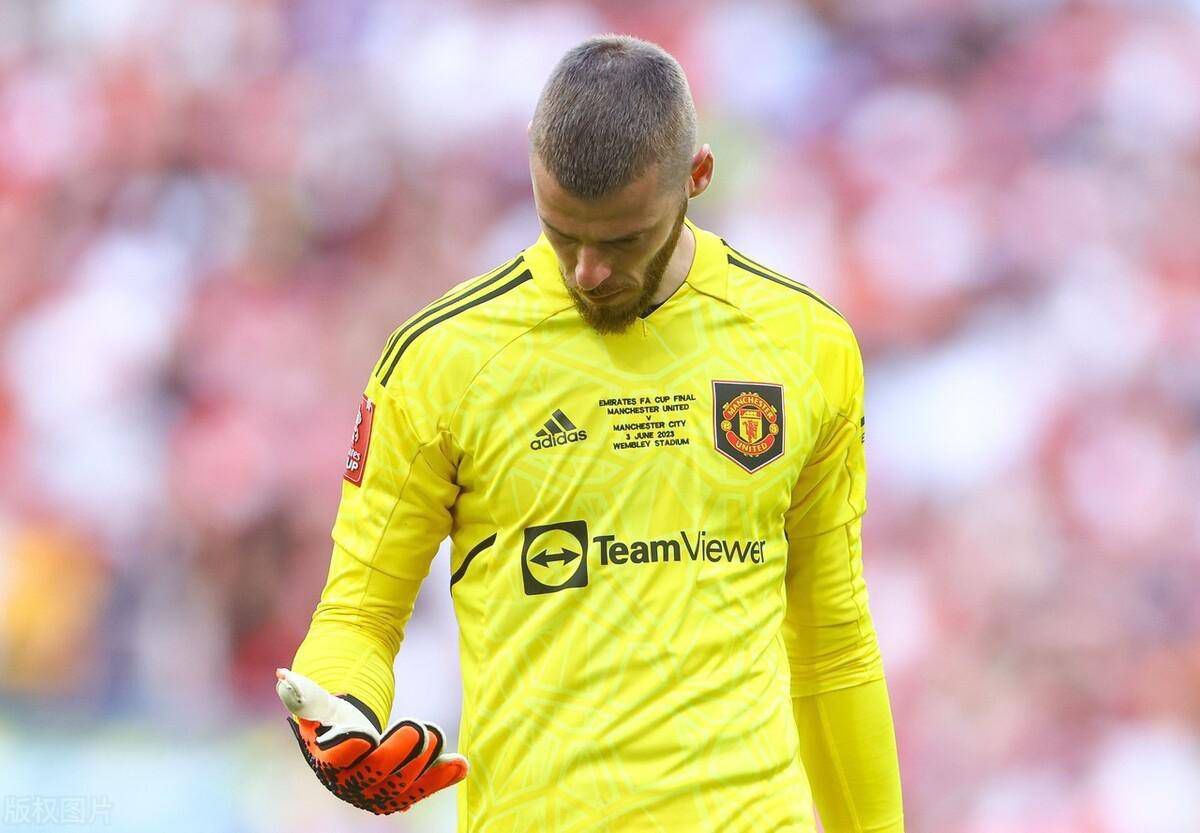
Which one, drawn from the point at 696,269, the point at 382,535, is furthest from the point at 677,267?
the point at 382,535

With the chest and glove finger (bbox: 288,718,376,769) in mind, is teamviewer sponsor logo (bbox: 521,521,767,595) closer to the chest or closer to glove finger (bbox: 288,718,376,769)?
the chest

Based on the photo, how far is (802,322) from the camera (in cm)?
223

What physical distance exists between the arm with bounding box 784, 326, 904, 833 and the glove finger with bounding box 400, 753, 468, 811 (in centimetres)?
65

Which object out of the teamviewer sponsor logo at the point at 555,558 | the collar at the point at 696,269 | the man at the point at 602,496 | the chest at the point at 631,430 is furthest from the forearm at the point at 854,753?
the collar at the point at 696,269

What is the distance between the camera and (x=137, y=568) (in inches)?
185

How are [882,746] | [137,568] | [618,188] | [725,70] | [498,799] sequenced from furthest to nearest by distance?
[725,70], [137,568], [882,746], [498,799], [618,188]

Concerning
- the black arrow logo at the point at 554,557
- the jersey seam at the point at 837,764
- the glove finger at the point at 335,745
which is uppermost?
the black arrow logo at the point at 554,557

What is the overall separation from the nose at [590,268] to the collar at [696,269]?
134mm

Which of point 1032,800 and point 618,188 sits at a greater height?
point 618,188

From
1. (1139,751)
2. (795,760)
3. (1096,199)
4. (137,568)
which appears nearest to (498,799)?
(795,760)

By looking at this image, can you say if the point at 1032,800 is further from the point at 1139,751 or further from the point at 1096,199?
the point at 1096,199

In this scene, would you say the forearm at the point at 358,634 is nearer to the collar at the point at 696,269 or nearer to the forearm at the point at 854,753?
the collar at the point at 696,269

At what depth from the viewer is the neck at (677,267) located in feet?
7.13

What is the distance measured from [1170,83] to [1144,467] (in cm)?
126
